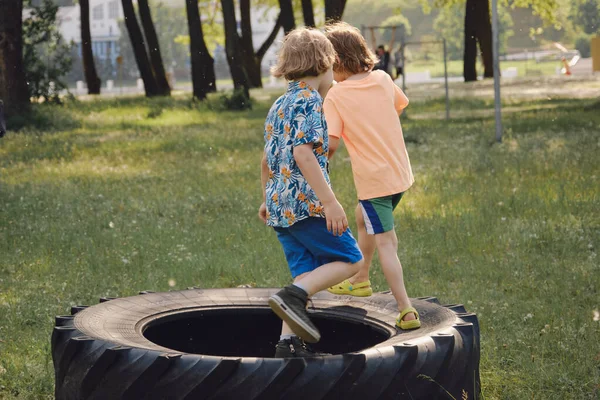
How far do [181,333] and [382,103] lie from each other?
4.81 ft

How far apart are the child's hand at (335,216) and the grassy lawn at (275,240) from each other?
4.41 feet

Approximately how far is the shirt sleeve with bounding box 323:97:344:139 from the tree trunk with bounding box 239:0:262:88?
114 feet

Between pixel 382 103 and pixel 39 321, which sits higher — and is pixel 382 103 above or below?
above

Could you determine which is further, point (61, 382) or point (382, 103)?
point (382, 103)

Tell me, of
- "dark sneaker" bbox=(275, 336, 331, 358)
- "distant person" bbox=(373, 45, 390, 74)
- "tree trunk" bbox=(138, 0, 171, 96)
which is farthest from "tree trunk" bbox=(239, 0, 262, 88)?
"dark sneaker" bbox=(275, 336, 331, 358)

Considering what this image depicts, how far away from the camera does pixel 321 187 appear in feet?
13.8

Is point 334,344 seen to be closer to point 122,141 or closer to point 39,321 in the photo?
point 39,321

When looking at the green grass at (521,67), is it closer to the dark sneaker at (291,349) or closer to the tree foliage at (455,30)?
the tree foliage at (455,30)

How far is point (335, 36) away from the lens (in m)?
4.71

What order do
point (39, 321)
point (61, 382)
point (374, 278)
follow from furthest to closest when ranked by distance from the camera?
point (374, 278), point (39, 321), point (61, 382)

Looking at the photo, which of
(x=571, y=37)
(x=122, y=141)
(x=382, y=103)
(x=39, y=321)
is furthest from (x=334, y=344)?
(x=571, y=37)

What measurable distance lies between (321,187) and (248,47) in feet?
120

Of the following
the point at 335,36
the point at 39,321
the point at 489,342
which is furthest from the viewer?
the point at 39,321

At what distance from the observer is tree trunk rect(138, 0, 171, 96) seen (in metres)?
32.8
